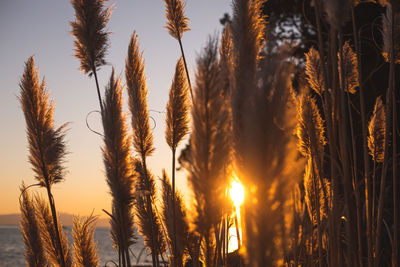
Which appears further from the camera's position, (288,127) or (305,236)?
(305,236)

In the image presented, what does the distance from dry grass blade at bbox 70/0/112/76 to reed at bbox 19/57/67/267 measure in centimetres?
34

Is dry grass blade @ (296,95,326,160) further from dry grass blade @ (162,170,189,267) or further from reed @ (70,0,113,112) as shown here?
reed @ (70,0,113,112)

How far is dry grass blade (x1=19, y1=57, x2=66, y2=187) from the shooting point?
2.15m

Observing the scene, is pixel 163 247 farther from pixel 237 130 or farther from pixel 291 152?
pixel 291 152

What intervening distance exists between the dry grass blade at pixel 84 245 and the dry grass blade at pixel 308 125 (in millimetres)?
1590

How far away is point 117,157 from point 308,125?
1102 mm

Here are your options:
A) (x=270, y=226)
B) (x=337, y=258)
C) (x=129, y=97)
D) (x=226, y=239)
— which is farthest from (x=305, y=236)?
(x=270, y=226)

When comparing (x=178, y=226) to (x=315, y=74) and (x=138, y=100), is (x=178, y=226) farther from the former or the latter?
(x=315, y=74)

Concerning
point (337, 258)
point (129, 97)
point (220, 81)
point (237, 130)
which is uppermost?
point (129, 97)

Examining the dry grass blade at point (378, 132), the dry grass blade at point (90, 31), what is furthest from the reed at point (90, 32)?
the dry grass blade at point (378, 132)

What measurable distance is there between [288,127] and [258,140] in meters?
0.11

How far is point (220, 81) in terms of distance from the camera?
111cm

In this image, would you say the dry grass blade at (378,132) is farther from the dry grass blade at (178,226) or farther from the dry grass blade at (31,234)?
the dry grass blade at (31,234)

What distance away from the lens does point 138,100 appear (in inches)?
91.6
